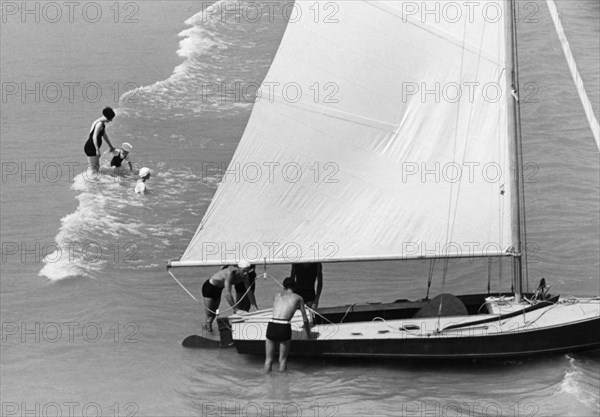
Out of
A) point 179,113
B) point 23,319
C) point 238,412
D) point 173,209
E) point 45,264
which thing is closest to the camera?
point 238,412

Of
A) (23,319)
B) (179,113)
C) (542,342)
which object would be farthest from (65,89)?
(542,342)

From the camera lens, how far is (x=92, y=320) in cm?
2239

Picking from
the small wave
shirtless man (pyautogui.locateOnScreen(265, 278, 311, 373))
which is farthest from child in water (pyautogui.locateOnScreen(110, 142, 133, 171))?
the small wave

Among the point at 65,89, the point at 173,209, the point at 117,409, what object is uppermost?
the point at 65,89

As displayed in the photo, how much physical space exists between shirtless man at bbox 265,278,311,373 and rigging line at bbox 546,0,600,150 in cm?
1279

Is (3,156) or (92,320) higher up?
(3,156)

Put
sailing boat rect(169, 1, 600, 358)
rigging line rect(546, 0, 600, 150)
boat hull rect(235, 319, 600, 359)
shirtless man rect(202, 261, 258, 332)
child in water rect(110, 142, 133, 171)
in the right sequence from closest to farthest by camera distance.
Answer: boat hull rect(235, 319, 600, 359), sailing boat rect(169, 1, 600, 358), shirtless man rect(202, 261, 258, 332), child in water rect(110, 142, 133, 171), rigging line rect(546, 0, 600, 150)

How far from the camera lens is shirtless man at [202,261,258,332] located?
822 inches

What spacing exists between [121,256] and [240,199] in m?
5.54

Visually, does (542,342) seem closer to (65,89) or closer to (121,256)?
(121,256)

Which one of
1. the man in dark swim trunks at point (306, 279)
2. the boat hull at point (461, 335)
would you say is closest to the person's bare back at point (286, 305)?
the boat hull at point (461, 335)

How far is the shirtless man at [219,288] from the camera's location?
822 inches

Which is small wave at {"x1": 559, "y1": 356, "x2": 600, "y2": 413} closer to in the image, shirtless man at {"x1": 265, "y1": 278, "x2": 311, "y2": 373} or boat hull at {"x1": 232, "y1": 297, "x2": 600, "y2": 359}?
boat hull at {"x1": 232, "y1": 297, "x2": 600, "y2": 359}

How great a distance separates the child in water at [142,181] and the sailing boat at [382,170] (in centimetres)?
795
